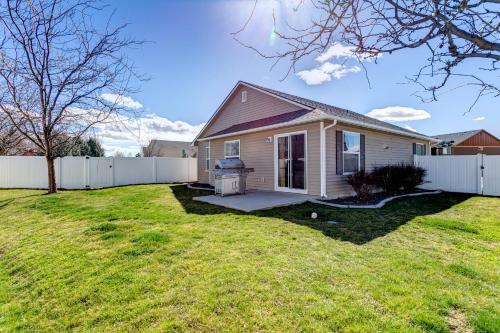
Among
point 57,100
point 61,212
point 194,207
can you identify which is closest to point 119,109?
point 57,100

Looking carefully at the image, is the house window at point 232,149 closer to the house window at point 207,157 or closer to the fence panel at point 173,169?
the house window at point 207,157

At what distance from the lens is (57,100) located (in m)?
10.4

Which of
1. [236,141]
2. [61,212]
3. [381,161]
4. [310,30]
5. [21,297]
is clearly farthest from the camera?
[236,141]

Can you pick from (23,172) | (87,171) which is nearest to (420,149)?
(87,171)

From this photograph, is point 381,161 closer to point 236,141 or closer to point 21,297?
point 236,141

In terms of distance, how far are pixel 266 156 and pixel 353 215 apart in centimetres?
481

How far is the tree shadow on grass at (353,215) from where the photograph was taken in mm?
4982

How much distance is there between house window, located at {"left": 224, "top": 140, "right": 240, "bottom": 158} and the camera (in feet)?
40.0

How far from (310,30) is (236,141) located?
10.1m

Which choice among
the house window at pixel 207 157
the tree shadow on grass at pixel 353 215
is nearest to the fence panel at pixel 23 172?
the house window at pixel 207 157

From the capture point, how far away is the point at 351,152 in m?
9.43

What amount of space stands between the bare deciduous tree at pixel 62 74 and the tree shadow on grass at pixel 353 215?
5.45 meters

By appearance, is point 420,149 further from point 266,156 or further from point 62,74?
point 62,74

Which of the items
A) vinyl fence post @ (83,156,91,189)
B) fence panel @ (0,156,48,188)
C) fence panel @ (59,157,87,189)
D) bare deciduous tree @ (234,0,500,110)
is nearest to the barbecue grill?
bare deciduous tree @ (234,0,500,110)
